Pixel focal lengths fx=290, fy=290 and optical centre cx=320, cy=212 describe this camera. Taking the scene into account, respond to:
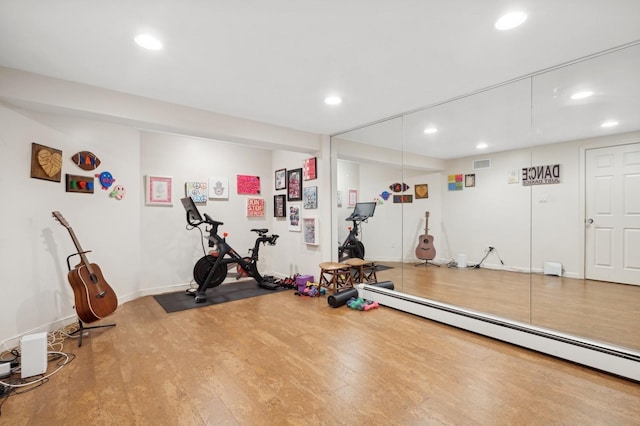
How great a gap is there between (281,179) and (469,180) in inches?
131

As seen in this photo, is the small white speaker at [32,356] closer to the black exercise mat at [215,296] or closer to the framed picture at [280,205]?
the black exercise mat at [215,296]

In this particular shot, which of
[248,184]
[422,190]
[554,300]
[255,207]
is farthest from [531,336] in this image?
[248,184]

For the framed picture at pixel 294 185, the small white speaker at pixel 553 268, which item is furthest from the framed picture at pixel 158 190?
the small white speaker at pixel 553 268

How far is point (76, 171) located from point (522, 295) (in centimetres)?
537

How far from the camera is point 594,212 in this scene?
2.85 meters

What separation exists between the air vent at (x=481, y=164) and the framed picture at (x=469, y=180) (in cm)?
12

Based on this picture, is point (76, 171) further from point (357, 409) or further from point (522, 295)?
point (522, 295)

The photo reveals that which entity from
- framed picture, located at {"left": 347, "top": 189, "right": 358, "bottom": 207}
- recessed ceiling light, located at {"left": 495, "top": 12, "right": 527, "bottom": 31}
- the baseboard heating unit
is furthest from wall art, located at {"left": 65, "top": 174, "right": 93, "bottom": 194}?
recessed ceiling light, located at {"left": 495, "top": 12, "right": 527, "bottom": 31}

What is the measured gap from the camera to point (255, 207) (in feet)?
18.9

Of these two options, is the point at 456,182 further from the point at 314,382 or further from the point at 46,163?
the point at 46,163

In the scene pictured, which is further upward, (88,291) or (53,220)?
(53,220)

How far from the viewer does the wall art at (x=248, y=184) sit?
5582mm

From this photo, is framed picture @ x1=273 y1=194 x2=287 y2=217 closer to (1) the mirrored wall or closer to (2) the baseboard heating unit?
(1) the mirrored wall

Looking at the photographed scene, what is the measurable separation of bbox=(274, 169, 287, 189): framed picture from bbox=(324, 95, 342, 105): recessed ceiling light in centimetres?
235
